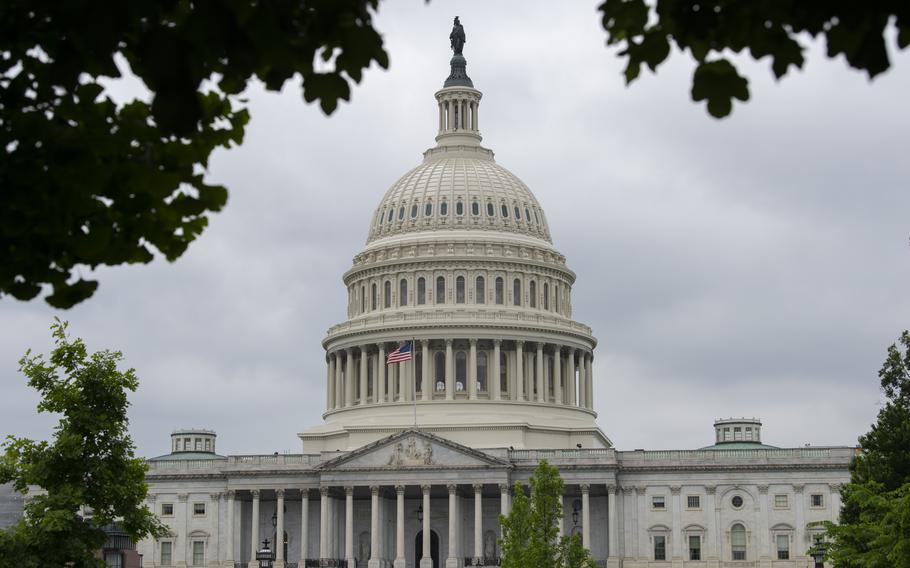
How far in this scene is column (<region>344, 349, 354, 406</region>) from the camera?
15262cm

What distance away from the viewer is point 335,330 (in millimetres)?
156375

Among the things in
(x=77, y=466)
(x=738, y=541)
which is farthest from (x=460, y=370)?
(x=77, y=466)

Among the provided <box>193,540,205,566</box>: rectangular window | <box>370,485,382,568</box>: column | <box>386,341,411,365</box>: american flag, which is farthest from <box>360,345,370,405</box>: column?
<box>193,540,205,566</box>: rectangular window

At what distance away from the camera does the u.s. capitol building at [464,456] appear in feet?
436

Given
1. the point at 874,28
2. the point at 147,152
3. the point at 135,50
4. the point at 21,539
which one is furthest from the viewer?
the point at 21,539

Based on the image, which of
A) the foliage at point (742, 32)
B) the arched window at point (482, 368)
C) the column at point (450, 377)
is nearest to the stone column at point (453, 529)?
the column at point (450, 377)

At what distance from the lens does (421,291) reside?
504 ft

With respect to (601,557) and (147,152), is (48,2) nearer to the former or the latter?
(147,152)

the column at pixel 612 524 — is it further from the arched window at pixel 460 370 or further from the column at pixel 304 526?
the column at pixel 304 526

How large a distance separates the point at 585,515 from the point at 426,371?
2435 centimetres

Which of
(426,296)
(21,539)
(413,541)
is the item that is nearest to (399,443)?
(413,541)

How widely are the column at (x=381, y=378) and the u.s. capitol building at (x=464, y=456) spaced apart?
19cm

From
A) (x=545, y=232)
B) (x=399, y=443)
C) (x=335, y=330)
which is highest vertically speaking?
(x=545, y=232)

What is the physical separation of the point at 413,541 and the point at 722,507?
27362mm
